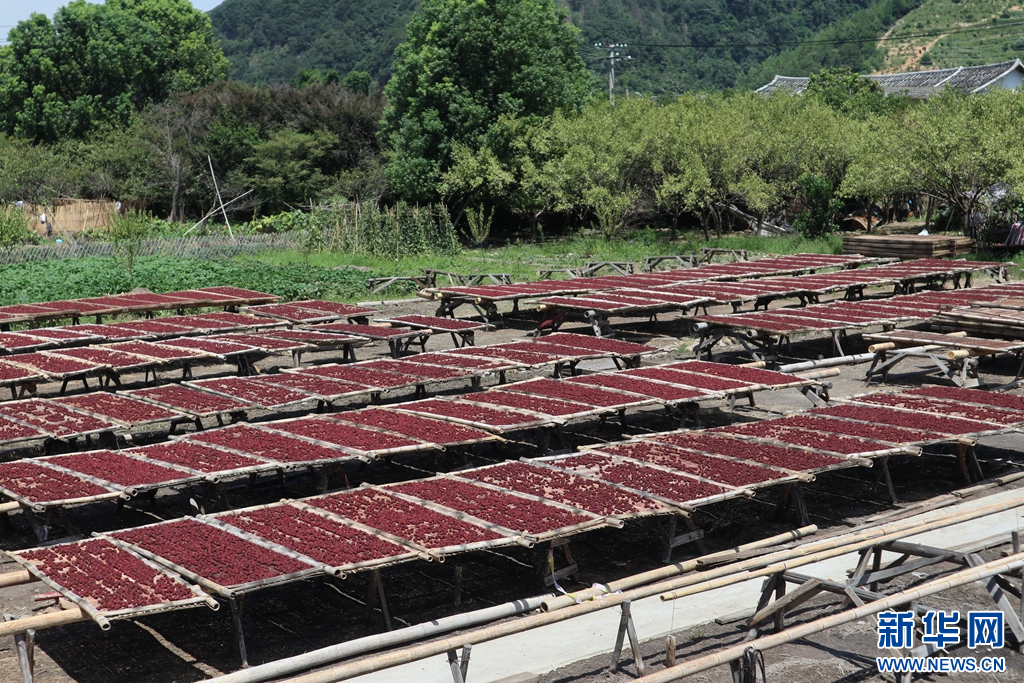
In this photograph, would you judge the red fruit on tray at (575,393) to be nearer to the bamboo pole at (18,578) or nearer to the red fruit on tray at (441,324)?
the red fruit on tray at (441,324)

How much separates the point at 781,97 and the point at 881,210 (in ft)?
21.5

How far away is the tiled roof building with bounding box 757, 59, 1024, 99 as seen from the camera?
208 ft

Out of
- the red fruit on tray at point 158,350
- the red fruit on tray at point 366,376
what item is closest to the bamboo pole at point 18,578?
the red fruit on tray at point 366,376

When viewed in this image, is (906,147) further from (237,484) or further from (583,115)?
(237,484)

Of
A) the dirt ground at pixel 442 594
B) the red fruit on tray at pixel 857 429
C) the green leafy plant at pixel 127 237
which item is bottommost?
the dirt ground at pixel 442 594

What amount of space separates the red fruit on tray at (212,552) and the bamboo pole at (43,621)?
89 centimetres

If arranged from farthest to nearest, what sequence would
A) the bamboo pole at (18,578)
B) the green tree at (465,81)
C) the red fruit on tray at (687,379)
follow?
1. the green tree at (465,81)
2. the red fruit on tray at (687,379)
3. the bamboo pole at (18,578)

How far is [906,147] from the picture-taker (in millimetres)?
32594

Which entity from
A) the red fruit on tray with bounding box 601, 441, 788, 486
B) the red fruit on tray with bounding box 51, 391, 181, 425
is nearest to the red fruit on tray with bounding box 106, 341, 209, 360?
the red fruit on tray with bounding box 51, 391, 181, 425

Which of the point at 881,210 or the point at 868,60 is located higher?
the point at 868,60

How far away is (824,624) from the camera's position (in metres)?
6.81

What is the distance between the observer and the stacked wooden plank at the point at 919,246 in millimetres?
30812

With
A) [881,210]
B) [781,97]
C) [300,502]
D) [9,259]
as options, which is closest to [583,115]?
[781,97]

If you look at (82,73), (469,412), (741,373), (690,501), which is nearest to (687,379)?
(741,373)
